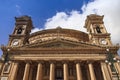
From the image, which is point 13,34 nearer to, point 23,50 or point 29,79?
point 23,50

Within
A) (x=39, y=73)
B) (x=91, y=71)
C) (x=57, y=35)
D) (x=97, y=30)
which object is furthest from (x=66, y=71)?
(x=57, y=35)

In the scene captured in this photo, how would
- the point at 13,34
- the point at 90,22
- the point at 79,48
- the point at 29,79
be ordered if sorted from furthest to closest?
the point at 90,22 → the point at 13,34 → the point at 79,48 → the point at 29,79

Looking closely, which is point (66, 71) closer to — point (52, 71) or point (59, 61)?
point (52, 71)

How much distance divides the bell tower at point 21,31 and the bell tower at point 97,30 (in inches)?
429

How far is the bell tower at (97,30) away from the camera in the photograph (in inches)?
1121

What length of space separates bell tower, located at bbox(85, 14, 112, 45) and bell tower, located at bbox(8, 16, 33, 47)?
10884 mm

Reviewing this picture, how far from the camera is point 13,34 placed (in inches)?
1181

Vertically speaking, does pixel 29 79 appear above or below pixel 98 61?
below

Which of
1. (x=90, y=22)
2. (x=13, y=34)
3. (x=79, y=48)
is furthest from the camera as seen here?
(x=90, y=22)

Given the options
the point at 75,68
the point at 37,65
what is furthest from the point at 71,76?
the point at 37,65

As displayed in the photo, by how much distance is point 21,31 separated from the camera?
31297mm

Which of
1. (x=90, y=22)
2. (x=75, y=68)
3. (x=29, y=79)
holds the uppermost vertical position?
(x=90, y=22)

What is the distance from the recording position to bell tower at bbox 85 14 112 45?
93.5ft

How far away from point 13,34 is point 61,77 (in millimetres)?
11180
